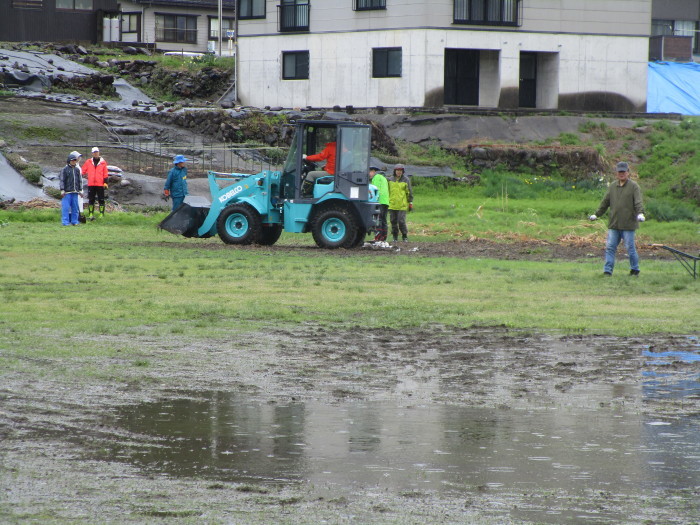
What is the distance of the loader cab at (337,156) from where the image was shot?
2150cm

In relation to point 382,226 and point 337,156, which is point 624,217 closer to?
point 337,156

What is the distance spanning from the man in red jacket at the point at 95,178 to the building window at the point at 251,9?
23.5 metres

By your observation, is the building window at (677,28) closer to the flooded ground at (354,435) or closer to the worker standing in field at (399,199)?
the worker standing in field at (399,199)

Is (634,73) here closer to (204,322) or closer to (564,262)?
(564,262)

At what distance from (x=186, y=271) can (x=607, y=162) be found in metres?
24.9

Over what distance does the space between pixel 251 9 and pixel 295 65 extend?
395 centimetres

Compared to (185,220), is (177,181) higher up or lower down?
higher up

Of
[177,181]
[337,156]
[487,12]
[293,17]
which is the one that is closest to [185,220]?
[177,181]

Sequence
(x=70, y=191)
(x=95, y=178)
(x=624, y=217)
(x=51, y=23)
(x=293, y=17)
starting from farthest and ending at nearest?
(x=51, y=23) < (x=293, y=17) < (x=95, y=178) < (x=70, y=191) < (x=624, y=217)

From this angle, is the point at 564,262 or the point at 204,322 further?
the point at 564,262

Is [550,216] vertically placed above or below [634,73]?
below

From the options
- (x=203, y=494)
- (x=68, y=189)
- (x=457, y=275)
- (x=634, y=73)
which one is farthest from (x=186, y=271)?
(x=634, y=73)

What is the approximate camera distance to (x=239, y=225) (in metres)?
22.2

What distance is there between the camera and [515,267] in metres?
18.6
